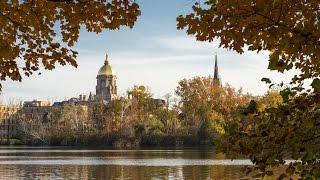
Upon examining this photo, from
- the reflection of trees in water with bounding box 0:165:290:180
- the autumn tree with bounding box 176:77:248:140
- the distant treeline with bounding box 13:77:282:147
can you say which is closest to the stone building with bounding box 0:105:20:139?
the distant treeline with bounding box 13:77:282:147

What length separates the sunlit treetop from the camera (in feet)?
19.7

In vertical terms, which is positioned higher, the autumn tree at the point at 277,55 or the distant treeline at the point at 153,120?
the distant treeline at the point at 153,120

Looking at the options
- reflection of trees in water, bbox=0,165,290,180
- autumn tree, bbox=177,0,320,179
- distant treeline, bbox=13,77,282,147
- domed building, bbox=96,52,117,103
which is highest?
domed building, bbox=96,52,117,103

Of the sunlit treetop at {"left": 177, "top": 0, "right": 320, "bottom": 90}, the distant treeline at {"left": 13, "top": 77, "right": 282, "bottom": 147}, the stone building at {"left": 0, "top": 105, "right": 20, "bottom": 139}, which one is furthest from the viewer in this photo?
the stone building at {"left": 0, "top": 105, "right": 20, "bottom": 139}

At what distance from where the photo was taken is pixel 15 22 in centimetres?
685

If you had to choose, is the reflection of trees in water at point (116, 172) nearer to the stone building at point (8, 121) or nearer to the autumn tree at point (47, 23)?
the autumn tree at point (47, 23)

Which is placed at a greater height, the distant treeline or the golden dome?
the golden dome

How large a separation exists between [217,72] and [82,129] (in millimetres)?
68492

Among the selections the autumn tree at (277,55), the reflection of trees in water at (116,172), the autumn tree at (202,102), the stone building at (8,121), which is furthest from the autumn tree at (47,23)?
the stone building at (8,121)

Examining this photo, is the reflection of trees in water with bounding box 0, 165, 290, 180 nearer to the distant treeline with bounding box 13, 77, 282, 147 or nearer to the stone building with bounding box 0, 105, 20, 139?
the distant treeline with bounding box 13, 77, 282, 147

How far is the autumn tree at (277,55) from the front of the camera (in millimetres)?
6035

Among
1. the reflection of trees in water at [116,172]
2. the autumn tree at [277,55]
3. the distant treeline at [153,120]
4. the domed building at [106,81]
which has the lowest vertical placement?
the reflection of trees in water at [116,172]

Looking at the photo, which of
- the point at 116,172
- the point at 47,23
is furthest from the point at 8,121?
the point at 47,23

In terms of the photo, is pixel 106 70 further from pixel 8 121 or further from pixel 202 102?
pixel 202 102
